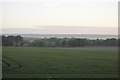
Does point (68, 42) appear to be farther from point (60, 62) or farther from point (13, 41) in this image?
point (13, 41)

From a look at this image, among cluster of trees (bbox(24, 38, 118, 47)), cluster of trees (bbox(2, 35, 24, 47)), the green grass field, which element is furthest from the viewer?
cluster of trees (bbox(24, 38, 118, 47))

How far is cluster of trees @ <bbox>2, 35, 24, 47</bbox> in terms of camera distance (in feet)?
33.2

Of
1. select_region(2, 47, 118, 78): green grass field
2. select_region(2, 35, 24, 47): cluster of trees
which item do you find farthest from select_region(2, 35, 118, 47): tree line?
select_region(2, 47, 118, 78): green grass field

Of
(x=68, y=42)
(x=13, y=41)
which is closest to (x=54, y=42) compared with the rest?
(x=68, y=42)

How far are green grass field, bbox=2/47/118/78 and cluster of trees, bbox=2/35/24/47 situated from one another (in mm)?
260

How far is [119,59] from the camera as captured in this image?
10047 mm

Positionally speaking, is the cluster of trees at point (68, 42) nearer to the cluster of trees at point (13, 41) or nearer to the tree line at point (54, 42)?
the tree line at point (54, 42)

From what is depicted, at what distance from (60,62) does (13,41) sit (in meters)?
2.60

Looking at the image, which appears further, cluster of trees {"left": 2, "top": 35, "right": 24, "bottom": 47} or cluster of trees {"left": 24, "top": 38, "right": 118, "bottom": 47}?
cluster of trees {"left": 24, "top": 38, "right": 118, "bottom": 47}

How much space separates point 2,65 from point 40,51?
314 centimetres

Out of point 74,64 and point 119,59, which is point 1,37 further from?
point 119,59

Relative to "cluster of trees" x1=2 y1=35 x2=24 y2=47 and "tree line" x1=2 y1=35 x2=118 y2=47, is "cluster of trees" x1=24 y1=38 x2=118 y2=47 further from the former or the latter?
"cluster of trees" x1=2 y1=35 x2=24 y2=47

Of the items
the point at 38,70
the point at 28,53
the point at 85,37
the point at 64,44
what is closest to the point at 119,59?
the point at 85,37

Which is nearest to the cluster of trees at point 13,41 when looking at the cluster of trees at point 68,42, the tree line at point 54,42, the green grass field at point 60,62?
the tree line at point 54,42
